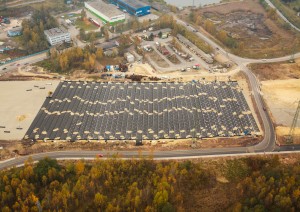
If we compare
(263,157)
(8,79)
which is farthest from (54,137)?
(263,157)

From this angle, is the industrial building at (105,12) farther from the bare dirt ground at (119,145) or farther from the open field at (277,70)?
the bare dirt ground at (119,145)

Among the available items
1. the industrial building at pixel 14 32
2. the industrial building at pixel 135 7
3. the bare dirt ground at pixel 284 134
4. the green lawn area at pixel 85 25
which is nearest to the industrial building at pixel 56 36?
the green lawn area at pixel 85 25

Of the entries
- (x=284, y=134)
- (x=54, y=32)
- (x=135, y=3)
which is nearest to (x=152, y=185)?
(x=284, y=134)

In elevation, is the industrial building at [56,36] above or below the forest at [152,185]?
above

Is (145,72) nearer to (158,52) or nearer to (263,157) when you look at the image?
(158,52)

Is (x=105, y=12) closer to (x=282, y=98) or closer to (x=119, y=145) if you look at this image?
(x=119, y=145)

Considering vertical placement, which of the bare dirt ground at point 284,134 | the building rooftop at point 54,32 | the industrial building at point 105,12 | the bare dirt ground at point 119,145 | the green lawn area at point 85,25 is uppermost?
the industrial building at point 105,12
